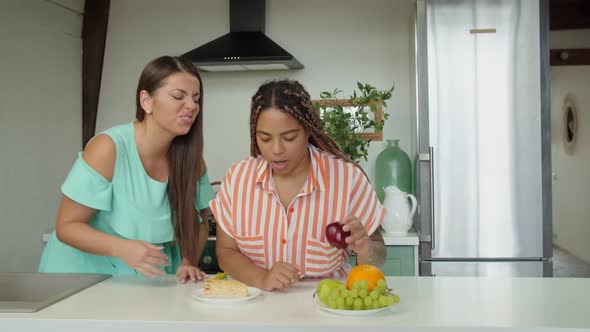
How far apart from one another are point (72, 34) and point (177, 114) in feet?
8.06

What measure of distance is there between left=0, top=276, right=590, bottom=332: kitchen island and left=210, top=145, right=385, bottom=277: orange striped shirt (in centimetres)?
13

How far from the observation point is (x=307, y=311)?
63.4 inches

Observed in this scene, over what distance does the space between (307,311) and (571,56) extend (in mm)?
6810

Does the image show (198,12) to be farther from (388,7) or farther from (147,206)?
(147,206)

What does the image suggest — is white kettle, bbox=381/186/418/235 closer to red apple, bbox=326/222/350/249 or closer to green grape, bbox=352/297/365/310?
red apple, bbox=326/222/350/249

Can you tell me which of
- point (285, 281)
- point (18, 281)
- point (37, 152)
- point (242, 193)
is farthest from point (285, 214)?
point (37, 152)

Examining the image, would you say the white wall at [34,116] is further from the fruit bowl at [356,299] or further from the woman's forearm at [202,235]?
the fruit bowl at [356,299]

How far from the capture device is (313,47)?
165 inches

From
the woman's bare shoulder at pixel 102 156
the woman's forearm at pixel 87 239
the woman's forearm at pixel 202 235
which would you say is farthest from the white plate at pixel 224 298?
the woman's bare shoulder at pixel 102 156

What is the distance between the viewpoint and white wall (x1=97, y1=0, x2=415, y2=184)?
4109mm

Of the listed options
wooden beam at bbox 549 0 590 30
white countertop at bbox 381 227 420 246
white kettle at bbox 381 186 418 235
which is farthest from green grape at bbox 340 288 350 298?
wooden beam at bbox 549 0 590 30

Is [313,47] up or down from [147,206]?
up

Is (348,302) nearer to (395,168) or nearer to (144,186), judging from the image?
(144,186)

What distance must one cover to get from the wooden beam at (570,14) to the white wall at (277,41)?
3.75 m
